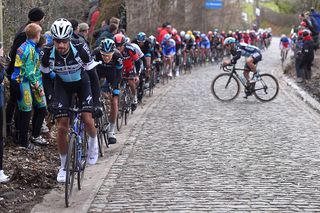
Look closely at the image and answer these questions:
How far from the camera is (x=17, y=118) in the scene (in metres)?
9.95

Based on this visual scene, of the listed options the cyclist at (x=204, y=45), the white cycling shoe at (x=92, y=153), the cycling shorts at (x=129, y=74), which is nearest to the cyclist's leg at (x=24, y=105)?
the white cycling shoe at (x=92, y=153)

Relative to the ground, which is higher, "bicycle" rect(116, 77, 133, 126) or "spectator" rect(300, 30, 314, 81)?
"spectator" rect(300, 30, 314, 81)

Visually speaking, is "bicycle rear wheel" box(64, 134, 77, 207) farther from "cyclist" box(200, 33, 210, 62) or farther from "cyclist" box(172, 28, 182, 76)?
"cyclist" box(200, 33, 210, 62)

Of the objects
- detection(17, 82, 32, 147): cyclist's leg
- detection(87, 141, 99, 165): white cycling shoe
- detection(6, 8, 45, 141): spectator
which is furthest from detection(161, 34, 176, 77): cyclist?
detection(87, 141, 99, 165): white cycling shoe

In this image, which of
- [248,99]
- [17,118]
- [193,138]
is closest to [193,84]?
[248,99]

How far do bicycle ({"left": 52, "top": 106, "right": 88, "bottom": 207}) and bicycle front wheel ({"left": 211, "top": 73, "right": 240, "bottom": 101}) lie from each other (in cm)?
1007

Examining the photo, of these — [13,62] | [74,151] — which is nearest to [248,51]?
[13,62]

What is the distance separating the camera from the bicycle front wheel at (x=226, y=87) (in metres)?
18.0

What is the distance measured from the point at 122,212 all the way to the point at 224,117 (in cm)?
801

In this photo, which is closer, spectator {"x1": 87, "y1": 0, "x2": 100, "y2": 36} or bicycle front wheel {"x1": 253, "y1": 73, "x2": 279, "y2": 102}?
bicycle front wheel {"x1": 253, "y1": 73, "x2": 279, "y2": 102}

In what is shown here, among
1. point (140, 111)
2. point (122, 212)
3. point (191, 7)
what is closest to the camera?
point (122, 212)

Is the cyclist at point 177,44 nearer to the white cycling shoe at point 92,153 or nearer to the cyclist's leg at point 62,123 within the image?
the white cycling shoe at point 92,153

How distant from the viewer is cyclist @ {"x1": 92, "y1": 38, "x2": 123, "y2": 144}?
34.4 feet

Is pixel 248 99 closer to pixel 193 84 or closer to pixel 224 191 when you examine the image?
pixel 193 84
